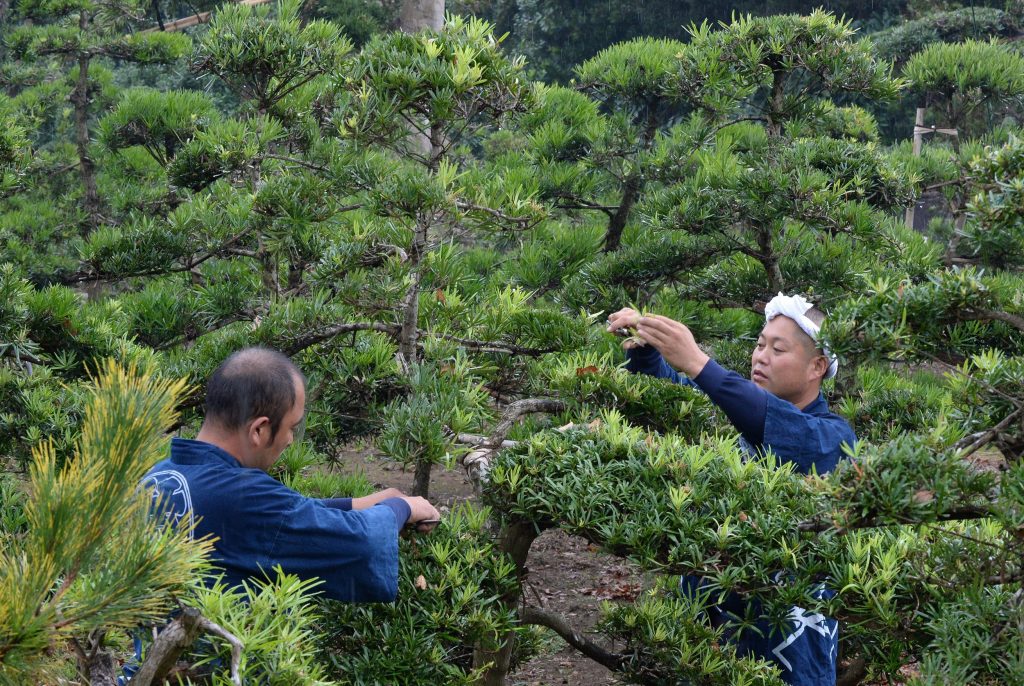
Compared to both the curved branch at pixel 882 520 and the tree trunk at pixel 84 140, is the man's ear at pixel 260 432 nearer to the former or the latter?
the curved branch at pixel 882 520

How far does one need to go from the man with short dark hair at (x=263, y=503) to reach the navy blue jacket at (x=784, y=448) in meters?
0.96

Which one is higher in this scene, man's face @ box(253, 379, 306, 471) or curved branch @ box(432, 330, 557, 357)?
man's face @ box(253, 379, 306, 471)

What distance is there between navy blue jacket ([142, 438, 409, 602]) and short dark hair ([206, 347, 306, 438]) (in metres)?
A: 0.08

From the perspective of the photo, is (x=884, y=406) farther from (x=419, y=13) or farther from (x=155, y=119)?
(x=419, y=13)

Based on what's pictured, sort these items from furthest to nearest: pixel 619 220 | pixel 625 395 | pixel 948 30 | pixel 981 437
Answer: pixel 948 30, pixel 619 220, pixel 625 395, pixel 981 437

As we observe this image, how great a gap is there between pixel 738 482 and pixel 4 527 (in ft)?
5.47

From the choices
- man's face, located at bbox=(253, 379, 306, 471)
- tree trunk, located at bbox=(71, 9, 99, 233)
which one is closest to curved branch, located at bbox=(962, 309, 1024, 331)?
man's face, located at bbox=(253, 379, 306, 471)

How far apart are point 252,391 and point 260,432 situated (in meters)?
0.08

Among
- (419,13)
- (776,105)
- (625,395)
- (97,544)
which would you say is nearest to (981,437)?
(625,395)

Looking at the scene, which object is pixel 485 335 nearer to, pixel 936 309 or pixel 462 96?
pixel 462 96

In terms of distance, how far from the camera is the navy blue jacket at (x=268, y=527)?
1.86 meters

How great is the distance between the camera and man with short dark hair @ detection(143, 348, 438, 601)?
73.5 inches

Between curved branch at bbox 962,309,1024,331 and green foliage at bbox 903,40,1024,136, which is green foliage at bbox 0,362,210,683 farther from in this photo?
green foliage at bbox 903,40,1024,136

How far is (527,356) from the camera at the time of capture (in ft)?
9.74
